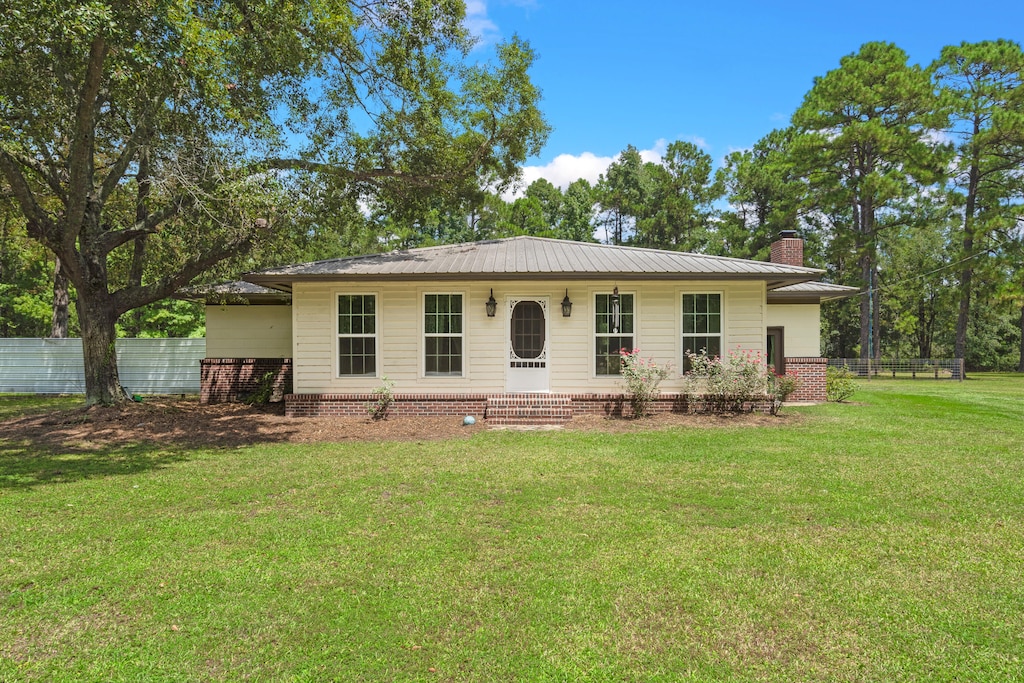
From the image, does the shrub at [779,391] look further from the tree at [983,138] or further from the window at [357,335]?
the tree at [983,138]

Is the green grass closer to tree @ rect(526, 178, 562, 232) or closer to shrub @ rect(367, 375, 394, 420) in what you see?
shrub @ rect(367, 375, 394, 420)

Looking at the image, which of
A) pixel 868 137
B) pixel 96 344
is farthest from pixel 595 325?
pixel 868 137

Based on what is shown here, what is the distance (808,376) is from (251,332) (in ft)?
46.0

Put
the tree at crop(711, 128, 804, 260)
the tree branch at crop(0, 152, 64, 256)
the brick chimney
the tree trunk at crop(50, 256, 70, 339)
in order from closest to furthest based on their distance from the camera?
the tree branch at crop(0, 152, 64, 256) < the brick chimney < the tree trunk at crop(50, 256, 70, 339) < the tree at crop(711, 128, 804, 260)

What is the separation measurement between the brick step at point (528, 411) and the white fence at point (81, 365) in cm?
1019

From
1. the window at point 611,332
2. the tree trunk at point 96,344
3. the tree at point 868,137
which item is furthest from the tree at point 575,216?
the tree trunk at point 96,344

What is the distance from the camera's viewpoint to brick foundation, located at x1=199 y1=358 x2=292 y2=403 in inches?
547

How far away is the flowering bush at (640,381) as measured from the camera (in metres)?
10.5

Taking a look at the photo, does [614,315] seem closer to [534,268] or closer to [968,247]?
[534,268]

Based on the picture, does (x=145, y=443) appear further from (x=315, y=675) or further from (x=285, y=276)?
(x=315, y=675)

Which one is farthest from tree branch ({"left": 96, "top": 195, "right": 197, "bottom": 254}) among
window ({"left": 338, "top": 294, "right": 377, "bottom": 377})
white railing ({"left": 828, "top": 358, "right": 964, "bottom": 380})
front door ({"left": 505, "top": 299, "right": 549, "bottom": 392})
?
white railing ({"left": 828, "top": 358, "right": 964, "bottom": 380})

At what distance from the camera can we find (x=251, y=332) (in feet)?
46.0

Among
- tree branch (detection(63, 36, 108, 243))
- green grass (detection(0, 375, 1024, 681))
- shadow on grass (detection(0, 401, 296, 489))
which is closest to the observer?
green grass (detection(0, 375, 1024, 681))

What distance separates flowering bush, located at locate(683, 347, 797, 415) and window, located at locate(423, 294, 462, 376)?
460 cm
